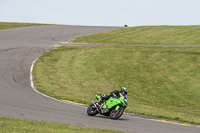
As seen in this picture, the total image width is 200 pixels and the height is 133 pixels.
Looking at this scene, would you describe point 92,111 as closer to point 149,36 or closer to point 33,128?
point 33,128

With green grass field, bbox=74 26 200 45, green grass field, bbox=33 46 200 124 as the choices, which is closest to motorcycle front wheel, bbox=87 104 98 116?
green grass field, bbox=33 46 200 124

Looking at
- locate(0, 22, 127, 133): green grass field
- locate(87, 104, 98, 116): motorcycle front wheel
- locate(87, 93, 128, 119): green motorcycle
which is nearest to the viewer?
locate(0, 22, 127, 133): green grass field

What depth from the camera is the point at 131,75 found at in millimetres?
31359

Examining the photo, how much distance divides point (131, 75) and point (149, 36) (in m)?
23.0

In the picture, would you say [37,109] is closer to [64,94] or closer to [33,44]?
[64,94]

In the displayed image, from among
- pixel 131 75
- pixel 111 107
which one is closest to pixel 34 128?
pixel 111 107

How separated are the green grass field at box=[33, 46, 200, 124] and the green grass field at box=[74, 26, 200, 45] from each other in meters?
5.24

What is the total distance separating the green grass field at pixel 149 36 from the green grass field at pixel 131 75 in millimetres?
5244

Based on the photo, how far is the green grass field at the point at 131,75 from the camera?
938 inches

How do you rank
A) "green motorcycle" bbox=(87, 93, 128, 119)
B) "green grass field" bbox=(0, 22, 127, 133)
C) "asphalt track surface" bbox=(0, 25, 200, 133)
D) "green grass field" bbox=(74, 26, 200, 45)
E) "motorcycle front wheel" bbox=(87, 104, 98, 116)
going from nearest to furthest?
"green grass field" bbox=(0, 22, 127, 133)
"asphalt track surface" bbox=(0, 25, 200, 133)
"green motorcycle" bbox=(87, 93, 128, 119)
"motorcycle front wheel" bbox=(87, 104, 98, 116)
"green grass field" bbox=(74, 26, 200, 45)

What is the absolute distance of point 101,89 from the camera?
26.5 metres

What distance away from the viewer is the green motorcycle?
14688mm

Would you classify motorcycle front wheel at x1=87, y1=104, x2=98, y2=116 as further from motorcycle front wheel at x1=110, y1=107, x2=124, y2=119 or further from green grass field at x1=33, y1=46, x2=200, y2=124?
green grass field at x1=33, y1=46, x2=200, y2=124

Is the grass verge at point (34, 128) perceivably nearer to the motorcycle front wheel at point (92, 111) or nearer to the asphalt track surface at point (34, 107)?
the asphalt track surface at point (34, 107)
